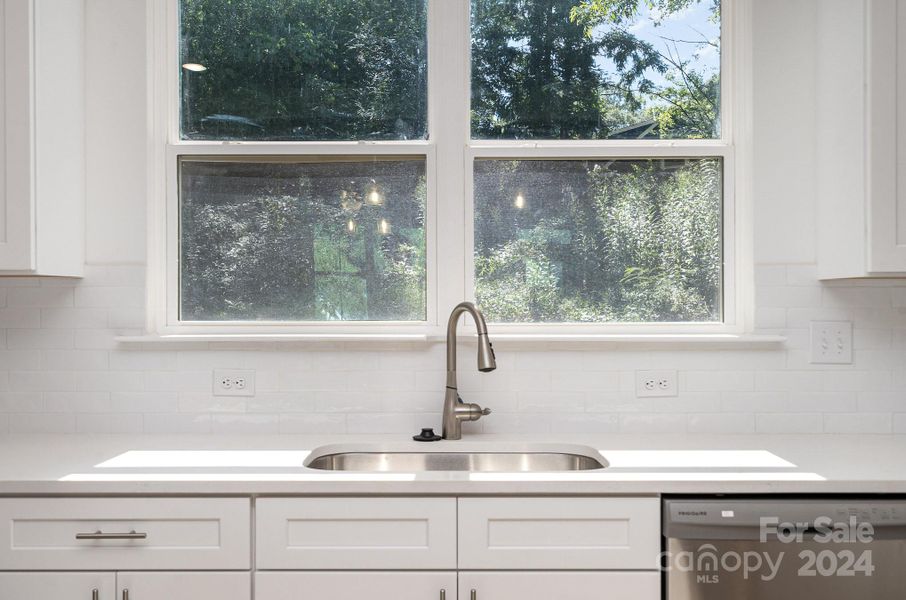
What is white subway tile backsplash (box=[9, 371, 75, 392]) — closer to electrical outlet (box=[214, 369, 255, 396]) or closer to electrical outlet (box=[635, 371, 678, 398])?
electrical outlet (box=[214, 369, 255, 396])

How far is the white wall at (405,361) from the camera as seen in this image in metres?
2.14

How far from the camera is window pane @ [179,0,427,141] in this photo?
223 centimetres

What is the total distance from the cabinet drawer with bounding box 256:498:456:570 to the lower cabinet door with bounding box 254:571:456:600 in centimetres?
2

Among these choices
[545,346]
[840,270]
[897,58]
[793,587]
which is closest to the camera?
[793,587]

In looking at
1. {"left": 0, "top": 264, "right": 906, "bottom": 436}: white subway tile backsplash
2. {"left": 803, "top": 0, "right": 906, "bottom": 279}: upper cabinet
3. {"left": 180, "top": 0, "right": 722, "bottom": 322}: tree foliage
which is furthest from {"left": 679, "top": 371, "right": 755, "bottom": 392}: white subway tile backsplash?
{"left": 803, "top": 0, "right": 906, "bottom": 279}: upper cabinet

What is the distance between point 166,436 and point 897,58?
2.52 meters

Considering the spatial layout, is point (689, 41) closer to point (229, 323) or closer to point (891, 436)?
point (891, 436)

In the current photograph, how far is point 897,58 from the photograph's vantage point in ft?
5.99

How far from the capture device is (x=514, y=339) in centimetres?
215

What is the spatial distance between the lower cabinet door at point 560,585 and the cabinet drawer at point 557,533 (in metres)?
0.02

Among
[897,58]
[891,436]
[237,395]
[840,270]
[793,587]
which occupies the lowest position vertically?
[793,587]

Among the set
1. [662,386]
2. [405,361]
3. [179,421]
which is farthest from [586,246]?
[179,421]

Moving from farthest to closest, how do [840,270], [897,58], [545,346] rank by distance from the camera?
[545,346]
[840,270]
[897,58]

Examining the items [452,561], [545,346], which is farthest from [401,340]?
[452,561]
